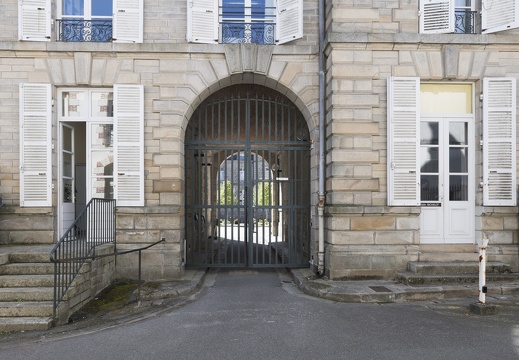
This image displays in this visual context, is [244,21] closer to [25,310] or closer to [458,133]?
[458,133]

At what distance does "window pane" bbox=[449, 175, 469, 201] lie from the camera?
23.9 feet

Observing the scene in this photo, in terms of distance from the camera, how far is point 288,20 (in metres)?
7.41

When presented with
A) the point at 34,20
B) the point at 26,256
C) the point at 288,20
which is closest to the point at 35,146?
the point at 26,256

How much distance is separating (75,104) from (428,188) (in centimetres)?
659

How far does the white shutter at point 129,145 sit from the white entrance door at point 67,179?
1144 millimetres

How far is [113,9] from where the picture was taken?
23.5 feet

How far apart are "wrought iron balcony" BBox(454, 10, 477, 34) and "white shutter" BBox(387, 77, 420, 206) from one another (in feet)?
4.43

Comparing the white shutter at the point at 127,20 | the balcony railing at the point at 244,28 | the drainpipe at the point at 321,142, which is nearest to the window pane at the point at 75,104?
the white shutter at the point at 127,20

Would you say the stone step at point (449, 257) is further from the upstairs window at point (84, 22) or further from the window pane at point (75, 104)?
the upstairs window at point (84, 22)

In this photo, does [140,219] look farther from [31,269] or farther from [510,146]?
[510,146]

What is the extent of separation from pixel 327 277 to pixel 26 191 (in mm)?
5430

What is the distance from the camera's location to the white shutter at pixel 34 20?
7023 mm

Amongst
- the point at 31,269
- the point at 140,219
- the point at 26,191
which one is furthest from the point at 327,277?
the point at 26,191

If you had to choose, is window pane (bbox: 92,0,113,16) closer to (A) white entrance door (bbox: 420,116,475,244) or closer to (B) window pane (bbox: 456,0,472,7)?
(A) white entrance door (bbox: 420,116,475,244)
